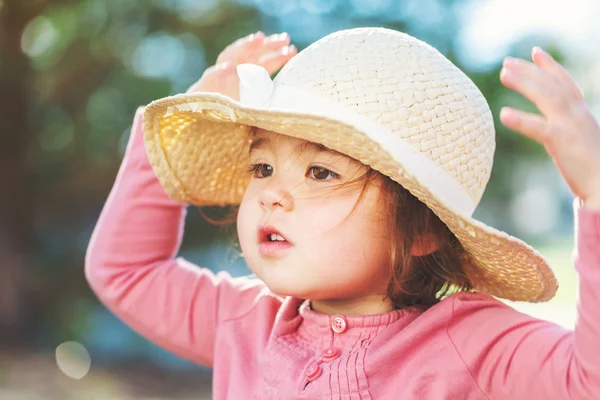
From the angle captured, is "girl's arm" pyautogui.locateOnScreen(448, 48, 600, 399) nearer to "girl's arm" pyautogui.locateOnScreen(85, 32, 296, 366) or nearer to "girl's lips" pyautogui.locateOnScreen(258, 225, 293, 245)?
"girl's lips" pyautogui.locateOnScreen(258, 225, 293, 245)

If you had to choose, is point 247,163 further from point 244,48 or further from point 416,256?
point 416,256

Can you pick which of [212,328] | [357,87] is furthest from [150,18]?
[357,87]

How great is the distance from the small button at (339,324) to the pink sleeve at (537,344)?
177 millimetres

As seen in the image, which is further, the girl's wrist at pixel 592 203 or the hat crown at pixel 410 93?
the hat crown at pixel 410 93

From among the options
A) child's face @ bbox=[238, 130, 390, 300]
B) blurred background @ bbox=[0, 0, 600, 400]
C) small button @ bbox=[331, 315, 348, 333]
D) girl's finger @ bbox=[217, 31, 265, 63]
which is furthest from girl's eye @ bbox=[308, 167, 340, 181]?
blurred background @ bbox=[0, 0, 600, 400]

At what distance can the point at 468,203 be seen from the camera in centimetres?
119

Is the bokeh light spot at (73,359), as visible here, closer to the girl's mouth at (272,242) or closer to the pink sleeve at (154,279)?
the pink sleeve at (154,279)

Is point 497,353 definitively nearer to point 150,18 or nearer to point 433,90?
point 433,90

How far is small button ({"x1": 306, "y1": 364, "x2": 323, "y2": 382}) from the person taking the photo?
1.21 m

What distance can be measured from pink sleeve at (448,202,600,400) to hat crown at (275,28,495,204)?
0.21 m

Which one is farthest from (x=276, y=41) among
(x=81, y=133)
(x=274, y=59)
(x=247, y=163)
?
(x=81, y=133)

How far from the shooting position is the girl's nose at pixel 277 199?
1.20 metres

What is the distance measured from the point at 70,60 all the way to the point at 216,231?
109 centimetres

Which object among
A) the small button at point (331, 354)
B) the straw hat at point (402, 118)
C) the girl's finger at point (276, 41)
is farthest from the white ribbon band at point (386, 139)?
the girl's finger at point (276, 41)
